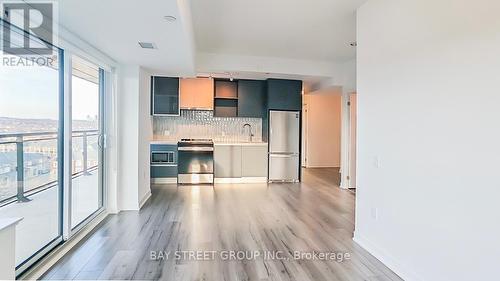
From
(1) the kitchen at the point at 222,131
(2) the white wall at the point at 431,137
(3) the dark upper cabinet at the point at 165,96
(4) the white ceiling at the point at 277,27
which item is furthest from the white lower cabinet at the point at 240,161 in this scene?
(2) the white wall at the point at 431,137

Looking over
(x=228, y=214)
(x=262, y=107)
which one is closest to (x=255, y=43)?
(x=262, y=107)

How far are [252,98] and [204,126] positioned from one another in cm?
139

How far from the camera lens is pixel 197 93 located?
6.59 metres

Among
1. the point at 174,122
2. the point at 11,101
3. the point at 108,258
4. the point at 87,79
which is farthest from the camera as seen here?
the point at 174,122

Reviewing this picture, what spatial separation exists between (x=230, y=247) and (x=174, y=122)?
14.8 feet

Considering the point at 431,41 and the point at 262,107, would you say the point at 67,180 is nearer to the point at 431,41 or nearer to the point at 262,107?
the point at 431,41

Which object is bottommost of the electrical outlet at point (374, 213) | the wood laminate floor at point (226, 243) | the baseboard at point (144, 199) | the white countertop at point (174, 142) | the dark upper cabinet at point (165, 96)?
the wood laminate floor at point (226, 243)

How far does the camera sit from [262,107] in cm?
697

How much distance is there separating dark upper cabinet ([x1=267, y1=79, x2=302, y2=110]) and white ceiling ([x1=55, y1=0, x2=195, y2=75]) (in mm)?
2906

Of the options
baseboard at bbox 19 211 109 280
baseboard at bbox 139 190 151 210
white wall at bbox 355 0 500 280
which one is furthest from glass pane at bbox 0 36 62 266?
white wall at bbox 355 0 500 280

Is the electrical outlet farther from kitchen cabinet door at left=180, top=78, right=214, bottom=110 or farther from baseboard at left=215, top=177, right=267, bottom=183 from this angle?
kitchen cabinet door at left=180, top=78, right=214, bottom=110

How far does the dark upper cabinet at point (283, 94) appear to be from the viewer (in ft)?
21.7

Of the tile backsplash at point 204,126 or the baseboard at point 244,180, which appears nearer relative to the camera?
the baseboard at point 244,180

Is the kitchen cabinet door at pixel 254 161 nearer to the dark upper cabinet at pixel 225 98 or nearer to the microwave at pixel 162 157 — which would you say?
the dark upper cabinet at pixel 225 98
